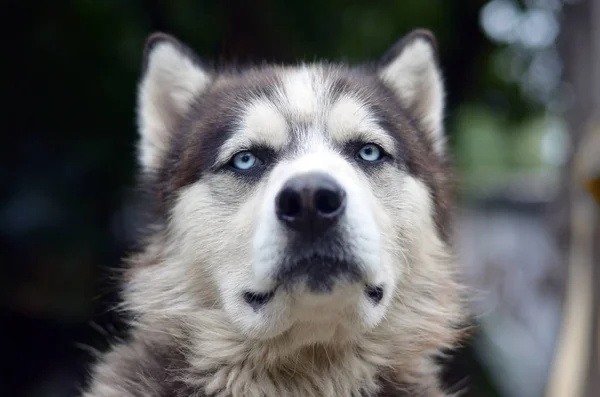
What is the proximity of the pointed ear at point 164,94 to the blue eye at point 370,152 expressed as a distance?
1066 millimetres

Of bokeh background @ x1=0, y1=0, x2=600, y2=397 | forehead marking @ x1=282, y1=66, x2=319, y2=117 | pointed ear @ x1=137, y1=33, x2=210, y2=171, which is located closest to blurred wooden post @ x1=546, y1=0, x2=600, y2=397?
bokeh background @ x1=0, y1=0, x2=600, y2=397

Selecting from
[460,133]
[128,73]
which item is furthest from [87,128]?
[460,133]

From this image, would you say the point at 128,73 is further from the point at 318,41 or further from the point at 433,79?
the point at 433,79

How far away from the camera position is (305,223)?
255 cm

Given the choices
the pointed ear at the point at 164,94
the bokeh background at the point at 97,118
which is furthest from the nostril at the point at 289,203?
the bokeh background at the point at 97,118

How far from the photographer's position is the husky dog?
2.60 meters

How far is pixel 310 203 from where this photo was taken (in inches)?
98.7

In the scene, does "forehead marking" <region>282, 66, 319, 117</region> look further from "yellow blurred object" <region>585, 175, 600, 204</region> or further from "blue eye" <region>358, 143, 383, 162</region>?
"yellow blurred object" <region>585, 175, 600, 204</region>

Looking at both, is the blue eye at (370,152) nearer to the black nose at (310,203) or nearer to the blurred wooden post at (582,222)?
the black nose at (310,203)

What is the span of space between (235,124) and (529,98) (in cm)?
690

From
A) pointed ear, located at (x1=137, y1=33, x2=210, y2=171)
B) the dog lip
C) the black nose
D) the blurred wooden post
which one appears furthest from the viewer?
the blurred wooden post

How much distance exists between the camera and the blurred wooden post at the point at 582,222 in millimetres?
3858

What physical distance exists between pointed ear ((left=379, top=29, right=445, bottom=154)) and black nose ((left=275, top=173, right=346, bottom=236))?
53.9 inches

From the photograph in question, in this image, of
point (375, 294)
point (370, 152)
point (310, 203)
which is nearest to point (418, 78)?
point (370, 152)
